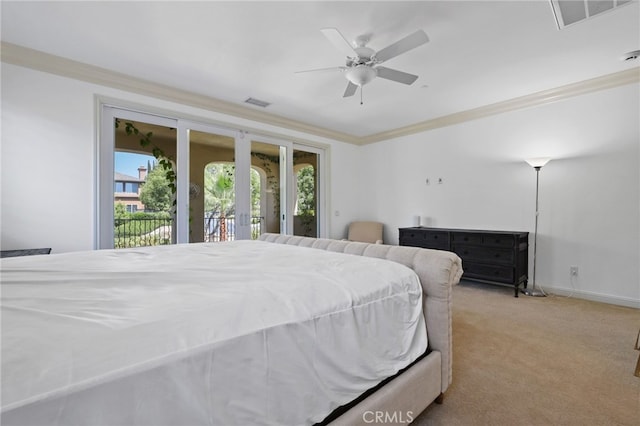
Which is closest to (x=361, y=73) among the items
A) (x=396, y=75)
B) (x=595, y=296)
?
(x=396, y=75)

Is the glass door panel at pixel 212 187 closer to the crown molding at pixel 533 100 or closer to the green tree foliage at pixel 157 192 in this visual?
the green tree foliage at pixel 157 192

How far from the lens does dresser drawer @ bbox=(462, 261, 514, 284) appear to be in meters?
3.66

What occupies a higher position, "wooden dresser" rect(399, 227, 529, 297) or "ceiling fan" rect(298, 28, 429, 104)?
"ceiling fan" rect(298, 28, 429, 104)

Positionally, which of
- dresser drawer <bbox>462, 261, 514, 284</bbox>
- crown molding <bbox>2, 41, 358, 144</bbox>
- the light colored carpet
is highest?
crown molding <bbox>2, 41, 358, 144</bbox>

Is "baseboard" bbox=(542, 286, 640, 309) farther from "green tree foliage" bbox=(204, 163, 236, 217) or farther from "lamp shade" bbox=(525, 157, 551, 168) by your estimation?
"green tree foliage" bbox=(204, 163, 236, 217)

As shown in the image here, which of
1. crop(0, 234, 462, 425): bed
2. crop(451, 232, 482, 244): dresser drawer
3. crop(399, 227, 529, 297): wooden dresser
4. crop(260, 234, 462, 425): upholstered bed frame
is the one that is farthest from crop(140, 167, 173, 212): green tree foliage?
crop(451, 232, 482, 244): dresser drawer

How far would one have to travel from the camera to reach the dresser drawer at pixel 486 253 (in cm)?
367

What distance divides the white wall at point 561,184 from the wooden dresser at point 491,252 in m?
0.45

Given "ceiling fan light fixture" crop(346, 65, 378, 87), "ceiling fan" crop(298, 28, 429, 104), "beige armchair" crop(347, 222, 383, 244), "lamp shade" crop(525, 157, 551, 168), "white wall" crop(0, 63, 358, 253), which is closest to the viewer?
"ceiling fan" crop(298, 28, 429, 104)

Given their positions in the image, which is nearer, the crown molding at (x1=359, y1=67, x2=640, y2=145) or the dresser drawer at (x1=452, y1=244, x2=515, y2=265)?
the crown molding at (x1=359, y1=67, x2=640, y2=145)

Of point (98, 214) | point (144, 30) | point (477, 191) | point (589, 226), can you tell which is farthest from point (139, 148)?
point (589, 226)

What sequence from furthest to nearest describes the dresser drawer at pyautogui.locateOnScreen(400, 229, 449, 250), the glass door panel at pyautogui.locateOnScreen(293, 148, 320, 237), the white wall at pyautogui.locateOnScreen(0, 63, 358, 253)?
the glass door panel at pyautogui.locateOnScreen(293, 148, 320, 237) < the dresser drawer at pyautogui.locateOnScreen(400, 229, 449, 250) < the white wall at pyautogui.locateOnScreen(0, 63, 358, 253)

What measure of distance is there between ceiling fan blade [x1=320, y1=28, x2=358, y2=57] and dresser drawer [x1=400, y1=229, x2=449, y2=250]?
2.99 metres

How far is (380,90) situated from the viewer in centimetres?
367
